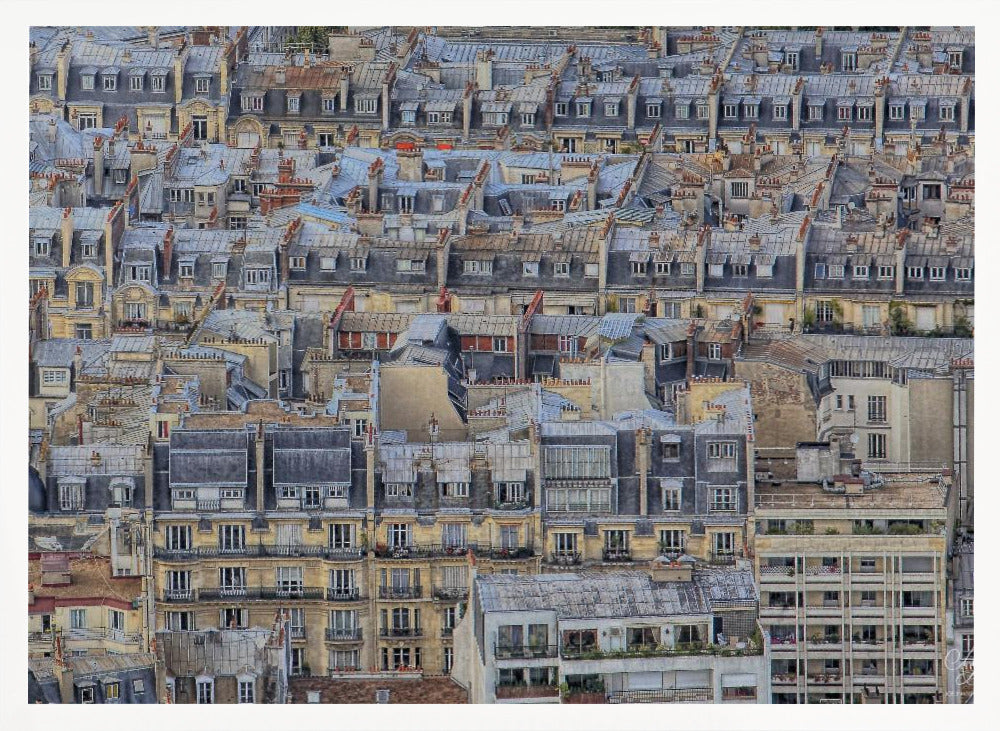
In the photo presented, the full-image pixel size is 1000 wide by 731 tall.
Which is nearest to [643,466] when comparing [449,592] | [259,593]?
[449,592]

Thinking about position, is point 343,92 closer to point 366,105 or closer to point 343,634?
point 366,105

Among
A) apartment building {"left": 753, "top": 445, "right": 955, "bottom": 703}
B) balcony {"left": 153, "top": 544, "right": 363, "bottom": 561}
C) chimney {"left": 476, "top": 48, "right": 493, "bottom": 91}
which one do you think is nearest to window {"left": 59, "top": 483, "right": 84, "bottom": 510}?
balcony {"left": 153, "top": 544, "right": 363, "bottom": 561}

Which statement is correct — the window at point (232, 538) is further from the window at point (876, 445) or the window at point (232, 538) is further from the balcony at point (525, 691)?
the window at point (876, 445)

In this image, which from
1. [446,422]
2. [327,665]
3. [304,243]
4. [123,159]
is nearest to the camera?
[327,665]

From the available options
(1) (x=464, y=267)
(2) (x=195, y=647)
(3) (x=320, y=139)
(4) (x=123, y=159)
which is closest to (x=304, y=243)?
(1) (x=464, y=267)

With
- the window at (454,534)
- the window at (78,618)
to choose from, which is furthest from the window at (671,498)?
the window at (78,618)

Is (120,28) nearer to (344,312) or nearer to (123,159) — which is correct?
(123,159)
